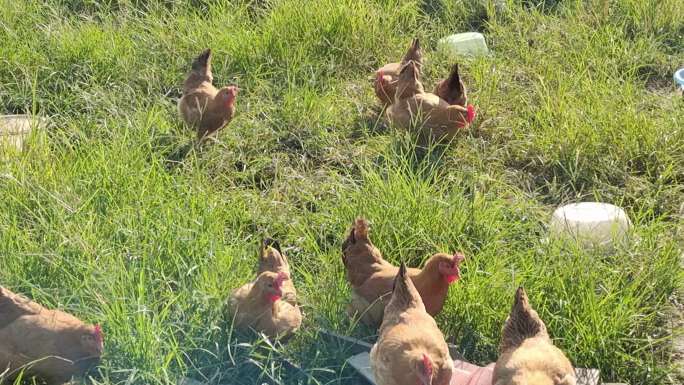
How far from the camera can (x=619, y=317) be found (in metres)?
3.85

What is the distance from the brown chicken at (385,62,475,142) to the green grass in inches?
6.5

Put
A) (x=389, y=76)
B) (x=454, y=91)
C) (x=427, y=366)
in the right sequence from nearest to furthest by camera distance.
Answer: (x=427, y=366) → (x=454, y=91) → (x=389, y=76)

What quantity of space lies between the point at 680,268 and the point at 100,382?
2.61 metres

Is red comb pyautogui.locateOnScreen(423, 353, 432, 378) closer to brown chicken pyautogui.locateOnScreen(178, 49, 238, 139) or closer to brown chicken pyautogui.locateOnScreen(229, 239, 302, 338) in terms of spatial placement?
brown chicken pyautogui.locateOnScreen(229, 239, 302, 338)

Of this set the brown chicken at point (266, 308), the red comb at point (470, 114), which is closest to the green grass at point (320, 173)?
the brown chicken at point (266, 308)

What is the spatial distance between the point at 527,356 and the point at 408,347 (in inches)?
17.6

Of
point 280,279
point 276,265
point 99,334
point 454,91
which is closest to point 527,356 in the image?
point 280,279

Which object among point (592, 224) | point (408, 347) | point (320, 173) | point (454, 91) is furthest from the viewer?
point (454, 91)

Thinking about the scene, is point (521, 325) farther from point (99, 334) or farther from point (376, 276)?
point (99, 334)

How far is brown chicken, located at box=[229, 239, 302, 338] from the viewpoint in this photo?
3.87m

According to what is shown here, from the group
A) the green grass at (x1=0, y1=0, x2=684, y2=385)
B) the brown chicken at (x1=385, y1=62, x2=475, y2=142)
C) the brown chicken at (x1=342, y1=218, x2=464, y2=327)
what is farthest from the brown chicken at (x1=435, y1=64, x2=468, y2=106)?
the brown chicken at (x1=342, y1=218, x2=464, y2=327)

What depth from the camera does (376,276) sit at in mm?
4094

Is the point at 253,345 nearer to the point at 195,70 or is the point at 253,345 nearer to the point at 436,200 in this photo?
the point at 436,200

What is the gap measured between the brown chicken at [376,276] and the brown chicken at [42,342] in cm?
116
